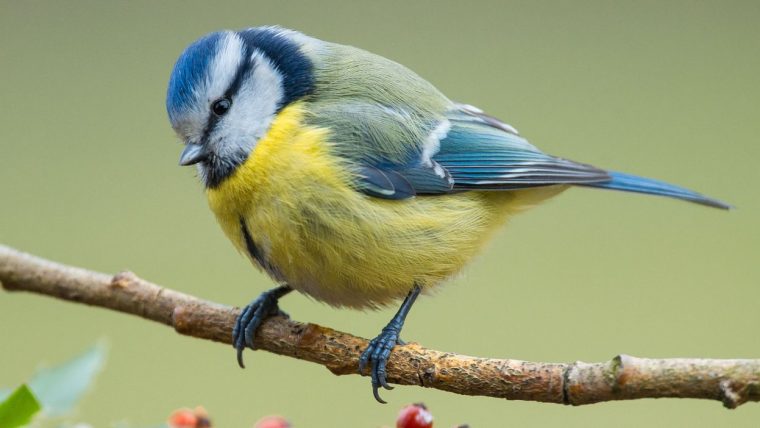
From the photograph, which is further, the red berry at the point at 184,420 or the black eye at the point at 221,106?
the black eye at the point at 221,106

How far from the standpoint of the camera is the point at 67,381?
124cm

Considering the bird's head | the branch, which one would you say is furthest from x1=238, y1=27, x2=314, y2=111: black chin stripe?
the branch

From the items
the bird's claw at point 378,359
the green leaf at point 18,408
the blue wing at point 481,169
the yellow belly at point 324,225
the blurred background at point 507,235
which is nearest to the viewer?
the green leaf at point 18,408

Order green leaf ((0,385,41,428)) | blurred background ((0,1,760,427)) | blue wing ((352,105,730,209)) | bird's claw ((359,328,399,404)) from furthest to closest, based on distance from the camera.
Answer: blurred background ((0,1,760,427))
blue wing ((352,105,730,209))
bird's claw ((359,328,399,404))
green leaf ((0,385,41,428))

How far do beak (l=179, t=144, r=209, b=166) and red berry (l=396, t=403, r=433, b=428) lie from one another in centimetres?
72

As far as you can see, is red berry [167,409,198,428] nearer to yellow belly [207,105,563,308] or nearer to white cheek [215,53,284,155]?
yellow belly [207,105,563,308]

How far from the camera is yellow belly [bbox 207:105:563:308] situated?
164cm

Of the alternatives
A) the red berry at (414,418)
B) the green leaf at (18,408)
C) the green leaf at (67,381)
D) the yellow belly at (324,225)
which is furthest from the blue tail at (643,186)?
the green leaf at (18,408)

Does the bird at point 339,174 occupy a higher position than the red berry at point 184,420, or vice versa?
the bird at point 339,174

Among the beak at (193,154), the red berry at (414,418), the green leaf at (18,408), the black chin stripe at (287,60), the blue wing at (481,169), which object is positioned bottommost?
the green leaf at (18,408)

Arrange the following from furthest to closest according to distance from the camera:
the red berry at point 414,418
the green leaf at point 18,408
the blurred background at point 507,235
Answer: the blurred background at point 507,235 → the red berry at point 414,418 → the green leaf at point 18,408

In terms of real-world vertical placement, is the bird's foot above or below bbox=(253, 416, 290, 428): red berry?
→ below

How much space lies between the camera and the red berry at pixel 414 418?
1.14 meters

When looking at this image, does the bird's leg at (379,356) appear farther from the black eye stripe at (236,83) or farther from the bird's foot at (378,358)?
the black eye stripe at (236,83)
